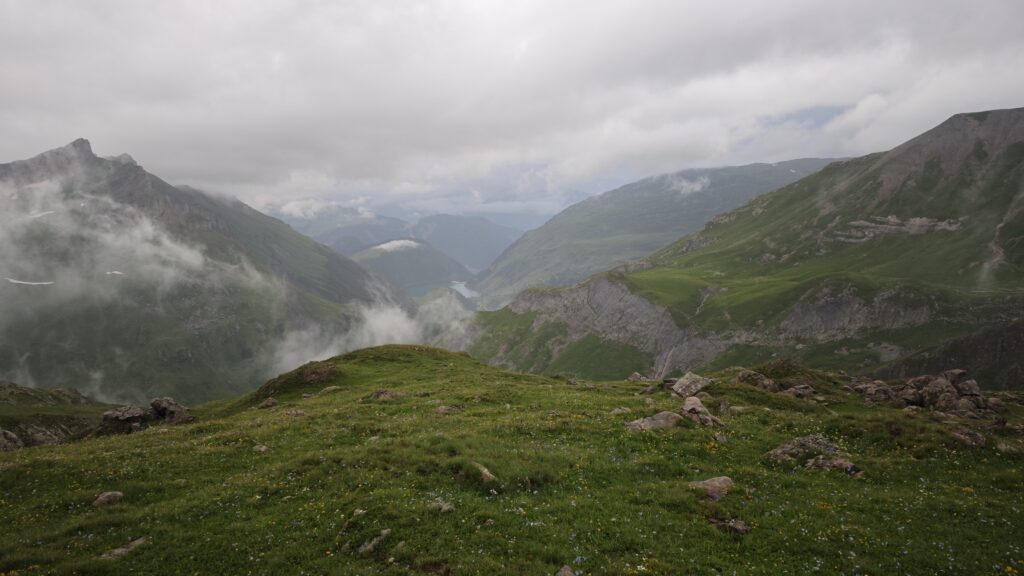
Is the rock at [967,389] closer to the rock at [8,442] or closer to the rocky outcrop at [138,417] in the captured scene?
the rocky outcrop at [138,417]

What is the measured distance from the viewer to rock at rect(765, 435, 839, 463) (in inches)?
989

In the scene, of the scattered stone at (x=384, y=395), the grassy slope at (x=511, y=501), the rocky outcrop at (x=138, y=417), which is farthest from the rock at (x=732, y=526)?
the rocky outcrop at (x=138, y=417)

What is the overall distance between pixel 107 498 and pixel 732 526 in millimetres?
26670

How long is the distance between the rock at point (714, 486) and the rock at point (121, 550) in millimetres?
22346

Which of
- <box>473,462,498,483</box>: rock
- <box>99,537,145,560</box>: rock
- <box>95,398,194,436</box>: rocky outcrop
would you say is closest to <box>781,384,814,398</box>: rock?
<box>473,462,498,483</box>: rock

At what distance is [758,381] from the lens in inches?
1909

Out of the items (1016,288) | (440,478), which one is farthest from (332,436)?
(1016,288)

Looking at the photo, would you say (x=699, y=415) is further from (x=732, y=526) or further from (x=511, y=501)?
(x=511, y=501)

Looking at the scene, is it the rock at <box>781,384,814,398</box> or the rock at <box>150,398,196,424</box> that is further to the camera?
the rock at <box>781,384,814,398</box>

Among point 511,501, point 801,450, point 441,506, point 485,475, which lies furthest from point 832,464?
point 441,506

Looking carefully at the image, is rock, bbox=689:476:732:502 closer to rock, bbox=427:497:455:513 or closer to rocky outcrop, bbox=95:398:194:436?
rock, bbox=427:497:455:513

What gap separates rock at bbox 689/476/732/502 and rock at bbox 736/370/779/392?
28780 millimetres

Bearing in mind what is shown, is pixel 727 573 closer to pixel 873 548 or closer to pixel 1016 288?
pixel 873 548

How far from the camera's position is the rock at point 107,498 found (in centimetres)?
2070
